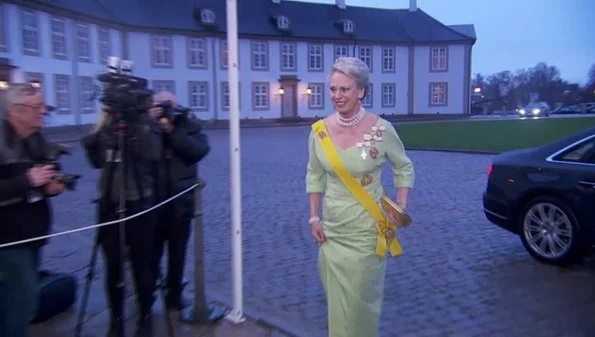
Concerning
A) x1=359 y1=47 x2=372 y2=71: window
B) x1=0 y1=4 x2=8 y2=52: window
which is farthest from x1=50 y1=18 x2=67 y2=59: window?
x1=359 y1=47 x2=372 y2=71: window

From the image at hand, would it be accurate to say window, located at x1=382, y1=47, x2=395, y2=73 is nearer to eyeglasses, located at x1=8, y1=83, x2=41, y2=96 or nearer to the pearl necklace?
the pearl necklace

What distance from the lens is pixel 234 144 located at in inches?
177

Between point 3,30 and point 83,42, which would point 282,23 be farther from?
point 3,30

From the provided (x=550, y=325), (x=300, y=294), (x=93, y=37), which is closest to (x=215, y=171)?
(x=300, y=294)

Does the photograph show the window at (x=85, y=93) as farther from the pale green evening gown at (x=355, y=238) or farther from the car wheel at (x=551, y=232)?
the pale green evening gown at (x=355, y=238)

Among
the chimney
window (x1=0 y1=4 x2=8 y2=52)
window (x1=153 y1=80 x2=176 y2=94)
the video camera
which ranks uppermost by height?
the chimney

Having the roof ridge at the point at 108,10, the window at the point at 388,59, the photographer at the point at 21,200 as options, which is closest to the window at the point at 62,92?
the roof ridge at the point at 108,10

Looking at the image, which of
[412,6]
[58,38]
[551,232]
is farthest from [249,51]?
[551,232]

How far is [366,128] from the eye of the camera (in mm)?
3393

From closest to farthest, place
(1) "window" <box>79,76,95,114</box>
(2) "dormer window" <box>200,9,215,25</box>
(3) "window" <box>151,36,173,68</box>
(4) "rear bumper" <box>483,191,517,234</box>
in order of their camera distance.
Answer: (4) "rear bumper" <box>483,191,517,234</box> < (1) "window" <box>79,76,95,114</box> < (3) "window" <box>151,36,173,68</box> < (2) "dormer window" <box>200,9,215,25</box>

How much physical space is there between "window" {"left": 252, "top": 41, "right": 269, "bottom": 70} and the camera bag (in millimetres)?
47806

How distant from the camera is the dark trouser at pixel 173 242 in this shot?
4867mm

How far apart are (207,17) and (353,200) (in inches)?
1932

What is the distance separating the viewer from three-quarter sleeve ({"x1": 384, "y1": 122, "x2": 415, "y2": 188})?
3414mm
